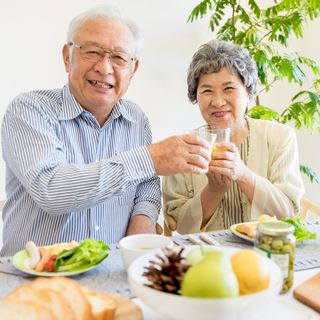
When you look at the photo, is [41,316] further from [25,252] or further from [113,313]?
[25,252]

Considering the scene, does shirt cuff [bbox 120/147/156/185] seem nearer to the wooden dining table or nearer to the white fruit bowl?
the wooden dining table

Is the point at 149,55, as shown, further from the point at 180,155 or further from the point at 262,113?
the point at 180,155

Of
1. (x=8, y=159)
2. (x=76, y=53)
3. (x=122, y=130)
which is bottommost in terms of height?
(x=8, y=159)

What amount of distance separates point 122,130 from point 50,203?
25.8 inches

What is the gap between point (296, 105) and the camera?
103 inches

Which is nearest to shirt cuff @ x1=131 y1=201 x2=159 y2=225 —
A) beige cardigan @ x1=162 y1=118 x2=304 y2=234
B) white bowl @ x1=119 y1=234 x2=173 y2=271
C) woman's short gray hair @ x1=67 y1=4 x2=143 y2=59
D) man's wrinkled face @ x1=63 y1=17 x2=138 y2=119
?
beige cardigan @ x1=162 y1=118 x2=304 y2=234

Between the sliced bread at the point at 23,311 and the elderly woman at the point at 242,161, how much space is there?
3.66 ft

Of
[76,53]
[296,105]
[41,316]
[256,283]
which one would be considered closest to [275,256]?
[256,283]

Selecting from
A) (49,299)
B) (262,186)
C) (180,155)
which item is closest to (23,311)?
(49,299)

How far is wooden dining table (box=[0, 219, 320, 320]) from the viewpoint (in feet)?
2.28

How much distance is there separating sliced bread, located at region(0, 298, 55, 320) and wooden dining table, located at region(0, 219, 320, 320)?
150mm

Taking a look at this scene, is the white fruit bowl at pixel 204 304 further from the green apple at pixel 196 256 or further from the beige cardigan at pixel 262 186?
the beige cardigan at pixel 262 186

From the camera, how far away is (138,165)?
1210 mm

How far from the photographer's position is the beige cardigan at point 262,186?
1537 millimetres
